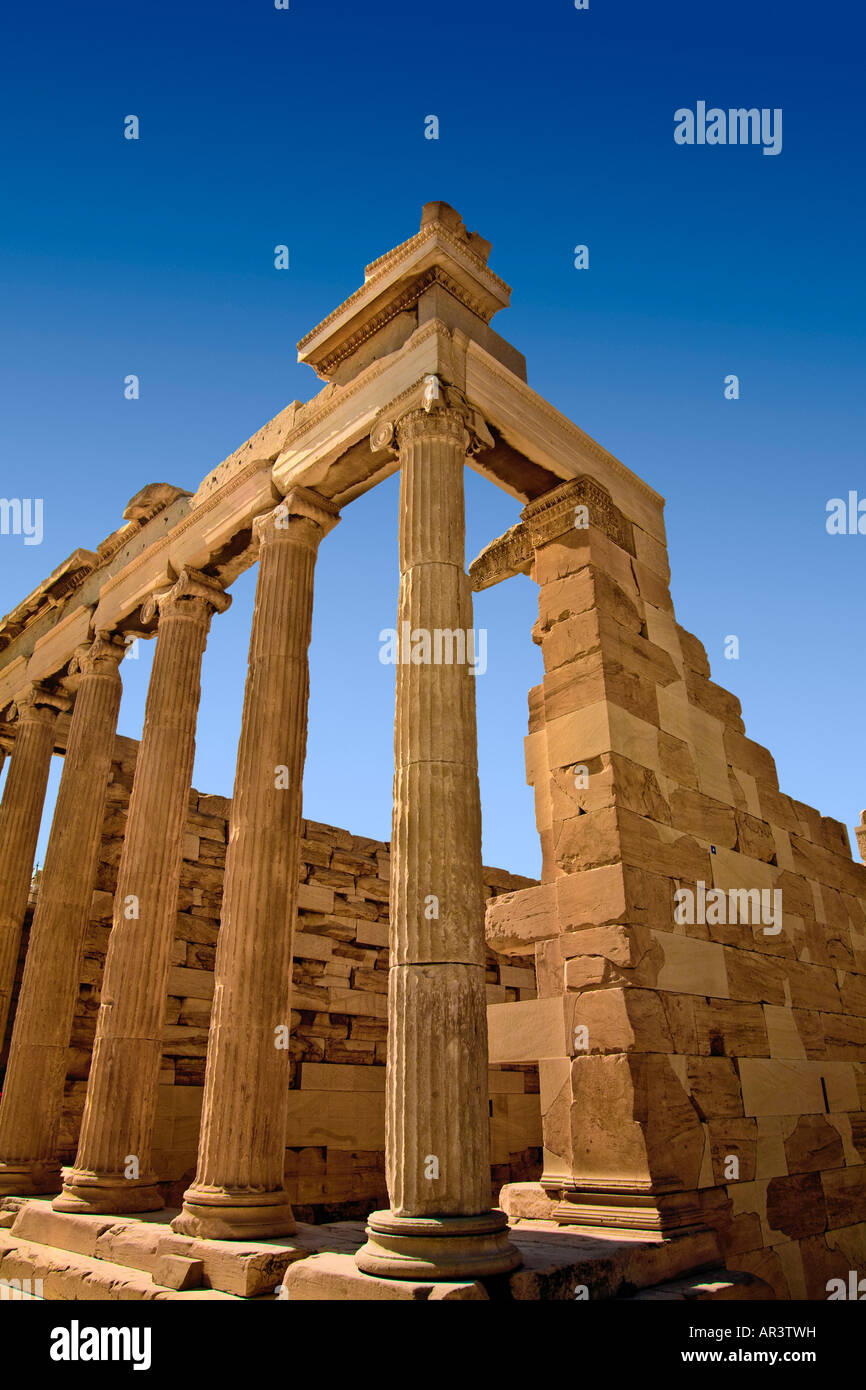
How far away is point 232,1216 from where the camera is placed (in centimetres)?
788

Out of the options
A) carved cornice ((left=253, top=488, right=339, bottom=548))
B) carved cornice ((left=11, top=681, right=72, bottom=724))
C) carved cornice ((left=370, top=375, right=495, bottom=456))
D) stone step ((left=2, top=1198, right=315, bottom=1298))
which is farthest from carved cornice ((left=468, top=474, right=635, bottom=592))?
carved cornice ((left=11, top=681, right=72, bottom=724))

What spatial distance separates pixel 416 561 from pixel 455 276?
11.4 ft

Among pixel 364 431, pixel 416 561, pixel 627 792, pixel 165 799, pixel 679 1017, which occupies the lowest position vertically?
pixel 679 1017

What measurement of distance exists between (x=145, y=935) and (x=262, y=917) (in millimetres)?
2734

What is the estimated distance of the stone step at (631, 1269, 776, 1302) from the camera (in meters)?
6.25

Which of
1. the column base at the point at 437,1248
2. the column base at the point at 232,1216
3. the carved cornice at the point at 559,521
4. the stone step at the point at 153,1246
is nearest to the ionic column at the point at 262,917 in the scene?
the column base at the point at 232,1216

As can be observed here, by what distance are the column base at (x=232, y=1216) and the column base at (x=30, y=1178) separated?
15.3 ft

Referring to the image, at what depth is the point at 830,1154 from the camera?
987cm

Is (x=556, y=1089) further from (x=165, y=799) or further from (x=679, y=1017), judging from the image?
(x=165, y=799)

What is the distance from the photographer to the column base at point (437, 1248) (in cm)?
568

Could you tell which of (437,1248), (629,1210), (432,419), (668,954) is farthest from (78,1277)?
(432,419)

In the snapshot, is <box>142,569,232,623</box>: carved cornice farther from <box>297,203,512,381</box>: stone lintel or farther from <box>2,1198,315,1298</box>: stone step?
<box>2,1198,315,1298</box>: stone step

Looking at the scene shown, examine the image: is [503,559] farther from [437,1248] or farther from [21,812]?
[21,812]
